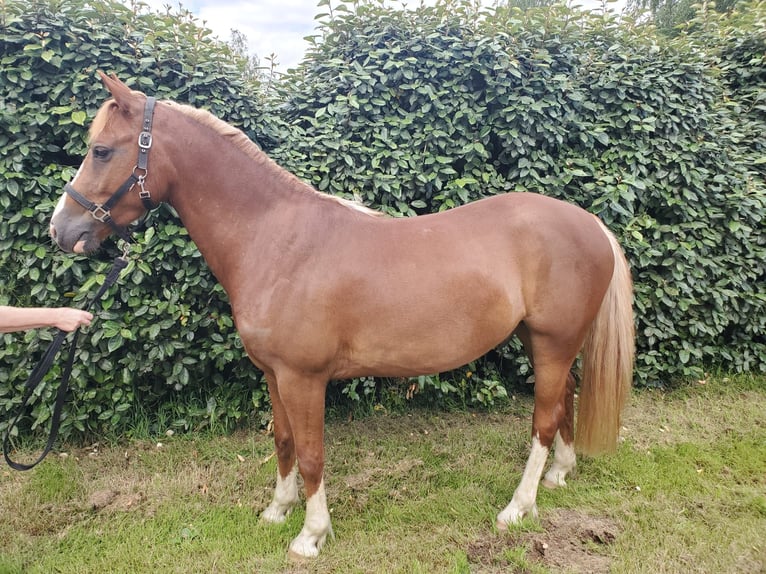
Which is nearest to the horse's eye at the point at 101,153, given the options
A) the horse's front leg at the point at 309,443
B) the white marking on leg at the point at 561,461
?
the horse's front leg at the point at 309,443

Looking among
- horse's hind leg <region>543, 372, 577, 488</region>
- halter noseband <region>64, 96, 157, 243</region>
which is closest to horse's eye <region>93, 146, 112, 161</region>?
halter noseband <region>64, 96, 157, 243</region>

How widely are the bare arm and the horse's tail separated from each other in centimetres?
270

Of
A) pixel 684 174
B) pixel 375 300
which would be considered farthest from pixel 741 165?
pixel 375 300

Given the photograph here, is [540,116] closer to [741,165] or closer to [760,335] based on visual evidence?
[741,165]

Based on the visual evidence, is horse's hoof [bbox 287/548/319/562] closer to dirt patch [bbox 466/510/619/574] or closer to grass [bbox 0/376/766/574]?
grass [bbox 0/376/766/574]

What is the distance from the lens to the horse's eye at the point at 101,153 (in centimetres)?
187

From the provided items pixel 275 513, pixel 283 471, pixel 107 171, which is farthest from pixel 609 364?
pixel 107 171

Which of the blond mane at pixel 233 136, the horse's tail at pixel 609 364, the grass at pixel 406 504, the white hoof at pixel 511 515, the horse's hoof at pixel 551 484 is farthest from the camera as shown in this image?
the horse's hoof at pixel 551 484

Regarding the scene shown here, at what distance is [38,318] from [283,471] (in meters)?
1.46

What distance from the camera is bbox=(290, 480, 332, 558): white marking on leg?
2225 mm

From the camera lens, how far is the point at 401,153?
3203mm

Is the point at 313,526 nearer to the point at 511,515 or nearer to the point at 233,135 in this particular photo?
the point at 511,515

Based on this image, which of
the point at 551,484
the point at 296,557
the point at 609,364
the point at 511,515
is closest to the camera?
the point at 296,557

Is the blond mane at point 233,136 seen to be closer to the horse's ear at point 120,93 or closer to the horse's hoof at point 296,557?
the horse's ear at point 120,93
